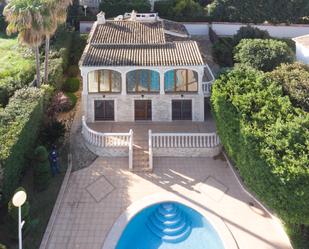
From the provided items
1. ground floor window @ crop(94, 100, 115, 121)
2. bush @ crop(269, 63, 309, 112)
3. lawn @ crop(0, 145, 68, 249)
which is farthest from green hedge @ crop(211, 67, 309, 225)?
lawn @ crop(0, 145, 68, 249)

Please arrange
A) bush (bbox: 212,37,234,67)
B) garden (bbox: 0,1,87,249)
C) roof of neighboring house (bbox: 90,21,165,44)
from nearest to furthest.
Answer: garden (bbox: 0,1,87,249) < roof of neighboring house (bbox: 90,21,165,44) < bush (bbox: 212,37,234,67)

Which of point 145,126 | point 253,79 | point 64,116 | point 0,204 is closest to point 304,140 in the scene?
point 253,79

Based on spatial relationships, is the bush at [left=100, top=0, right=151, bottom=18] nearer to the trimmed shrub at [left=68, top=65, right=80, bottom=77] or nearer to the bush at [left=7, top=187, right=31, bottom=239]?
the trimmed shrub at [left=68, top=65, right=80, bottom=77]

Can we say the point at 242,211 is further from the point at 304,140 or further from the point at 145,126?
the point at 145,126

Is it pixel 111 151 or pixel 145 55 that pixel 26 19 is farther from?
pixel 111 151

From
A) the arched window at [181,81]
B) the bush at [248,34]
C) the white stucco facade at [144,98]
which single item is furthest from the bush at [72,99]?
the bush at [248,34]

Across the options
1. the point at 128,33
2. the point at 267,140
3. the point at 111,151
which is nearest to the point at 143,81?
the point at 111,151

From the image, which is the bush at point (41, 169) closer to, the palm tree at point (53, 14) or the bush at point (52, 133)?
the bush at point (52, 133)
